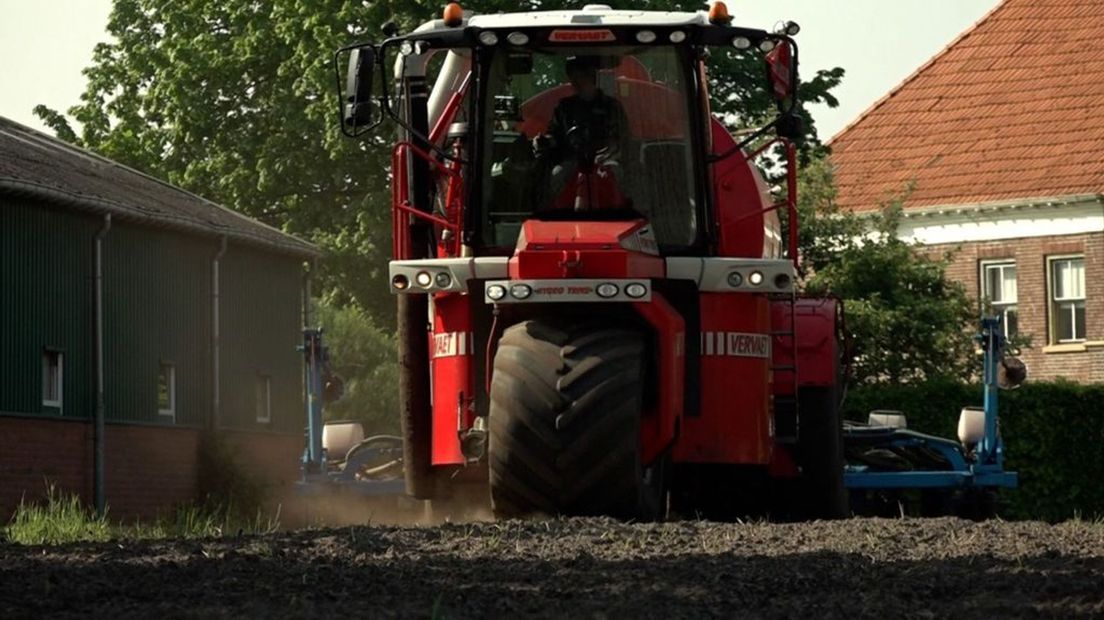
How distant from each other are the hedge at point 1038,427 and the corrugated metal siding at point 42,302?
11008mm

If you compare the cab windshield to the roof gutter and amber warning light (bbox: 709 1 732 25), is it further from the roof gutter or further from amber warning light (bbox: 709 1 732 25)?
the roof gutter

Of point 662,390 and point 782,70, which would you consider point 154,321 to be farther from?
point 662,390

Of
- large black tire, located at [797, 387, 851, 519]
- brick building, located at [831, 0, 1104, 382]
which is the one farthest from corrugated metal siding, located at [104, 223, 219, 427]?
large black tire, located at [797, 387, 851, 519]

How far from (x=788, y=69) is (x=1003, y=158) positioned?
37446 millimetres

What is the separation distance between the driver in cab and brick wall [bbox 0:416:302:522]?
59.2 feet

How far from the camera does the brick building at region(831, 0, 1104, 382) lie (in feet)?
164

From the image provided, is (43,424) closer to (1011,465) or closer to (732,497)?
(1011,465)

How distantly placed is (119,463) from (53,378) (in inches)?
86.7

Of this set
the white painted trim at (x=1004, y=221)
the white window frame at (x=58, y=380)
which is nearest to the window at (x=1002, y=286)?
the white painted trim at (x=1004, y=221)

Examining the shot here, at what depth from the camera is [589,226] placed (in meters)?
14.9

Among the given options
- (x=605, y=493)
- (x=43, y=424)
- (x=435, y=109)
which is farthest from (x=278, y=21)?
(x=605, y=493)

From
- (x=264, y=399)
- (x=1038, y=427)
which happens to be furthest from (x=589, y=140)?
(x=264, y=399)

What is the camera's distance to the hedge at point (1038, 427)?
34.5 m

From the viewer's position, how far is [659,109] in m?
16.0
